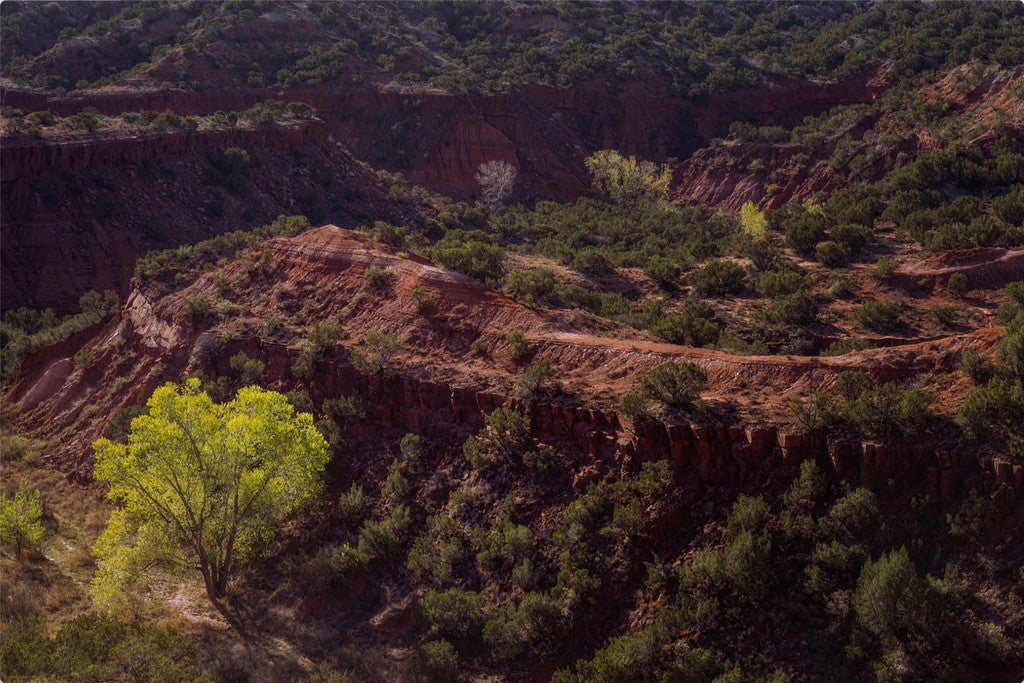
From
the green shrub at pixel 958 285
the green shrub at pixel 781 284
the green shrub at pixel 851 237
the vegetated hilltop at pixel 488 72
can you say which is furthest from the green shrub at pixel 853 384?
the vegetated hilltop at pixel 488 72

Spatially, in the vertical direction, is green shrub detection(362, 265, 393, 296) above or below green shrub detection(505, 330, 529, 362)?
Answer: above

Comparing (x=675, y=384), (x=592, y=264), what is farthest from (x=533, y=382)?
(x=592, y=264)

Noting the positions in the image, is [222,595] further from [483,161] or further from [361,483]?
[483,161]

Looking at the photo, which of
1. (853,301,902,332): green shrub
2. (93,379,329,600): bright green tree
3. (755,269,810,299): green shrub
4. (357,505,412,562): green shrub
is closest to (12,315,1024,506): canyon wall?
(357,505,412,562): green shrub

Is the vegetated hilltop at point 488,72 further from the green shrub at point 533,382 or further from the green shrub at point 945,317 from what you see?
the green shrub at point 533,382

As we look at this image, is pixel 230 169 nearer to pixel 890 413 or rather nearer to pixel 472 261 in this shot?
pixel 472 261

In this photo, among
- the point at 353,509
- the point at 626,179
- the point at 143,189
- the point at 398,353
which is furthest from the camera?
the point at 626,179

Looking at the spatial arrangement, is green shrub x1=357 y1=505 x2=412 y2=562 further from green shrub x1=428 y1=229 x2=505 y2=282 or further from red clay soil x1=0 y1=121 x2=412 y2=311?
red clay soil x1=0 y1=121 x2=412 y2=311
